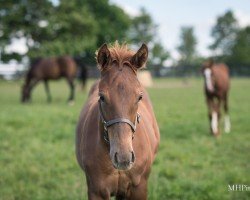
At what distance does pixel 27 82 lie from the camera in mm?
16453

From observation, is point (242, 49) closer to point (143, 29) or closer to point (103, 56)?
point (143, 29)

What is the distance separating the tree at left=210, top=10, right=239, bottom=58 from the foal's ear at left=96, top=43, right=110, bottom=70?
6892 cm

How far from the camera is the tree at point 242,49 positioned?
185 feet

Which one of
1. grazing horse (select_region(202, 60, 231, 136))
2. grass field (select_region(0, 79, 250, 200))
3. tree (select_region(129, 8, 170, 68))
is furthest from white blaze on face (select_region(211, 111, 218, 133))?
tree (select_region(129, 8, 170, 68))

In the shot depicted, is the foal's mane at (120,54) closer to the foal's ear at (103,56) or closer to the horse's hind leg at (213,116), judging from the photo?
the foal's ear at (103,56)

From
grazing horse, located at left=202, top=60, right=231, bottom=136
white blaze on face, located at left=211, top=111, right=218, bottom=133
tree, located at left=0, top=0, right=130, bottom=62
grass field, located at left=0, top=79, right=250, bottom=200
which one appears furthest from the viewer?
tree, located at left=0, top=0, right=130, bottom=62

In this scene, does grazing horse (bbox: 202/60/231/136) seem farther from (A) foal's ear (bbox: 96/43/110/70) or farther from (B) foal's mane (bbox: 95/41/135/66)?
(A) foal's ear (bbox: 96/43/110/70)

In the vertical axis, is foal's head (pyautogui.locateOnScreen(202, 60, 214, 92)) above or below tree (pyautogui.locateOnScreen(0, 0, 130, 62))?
below

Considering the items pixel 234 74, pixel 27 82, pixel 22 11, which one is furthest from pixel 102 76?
pixel 234 74

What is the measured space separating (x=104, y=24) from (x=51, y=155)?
37682 mm

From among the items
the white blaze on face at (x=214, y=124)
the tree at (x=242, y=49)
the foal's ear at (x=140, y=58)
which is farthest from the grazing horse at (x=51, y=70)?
the tree at (x=242, y=49)

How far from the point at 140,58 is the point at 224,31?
7147 cm

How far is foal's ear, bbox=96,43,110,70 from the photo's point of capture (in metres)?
2.96

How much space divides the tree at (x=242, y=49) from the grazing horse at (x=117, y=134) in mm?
53229
